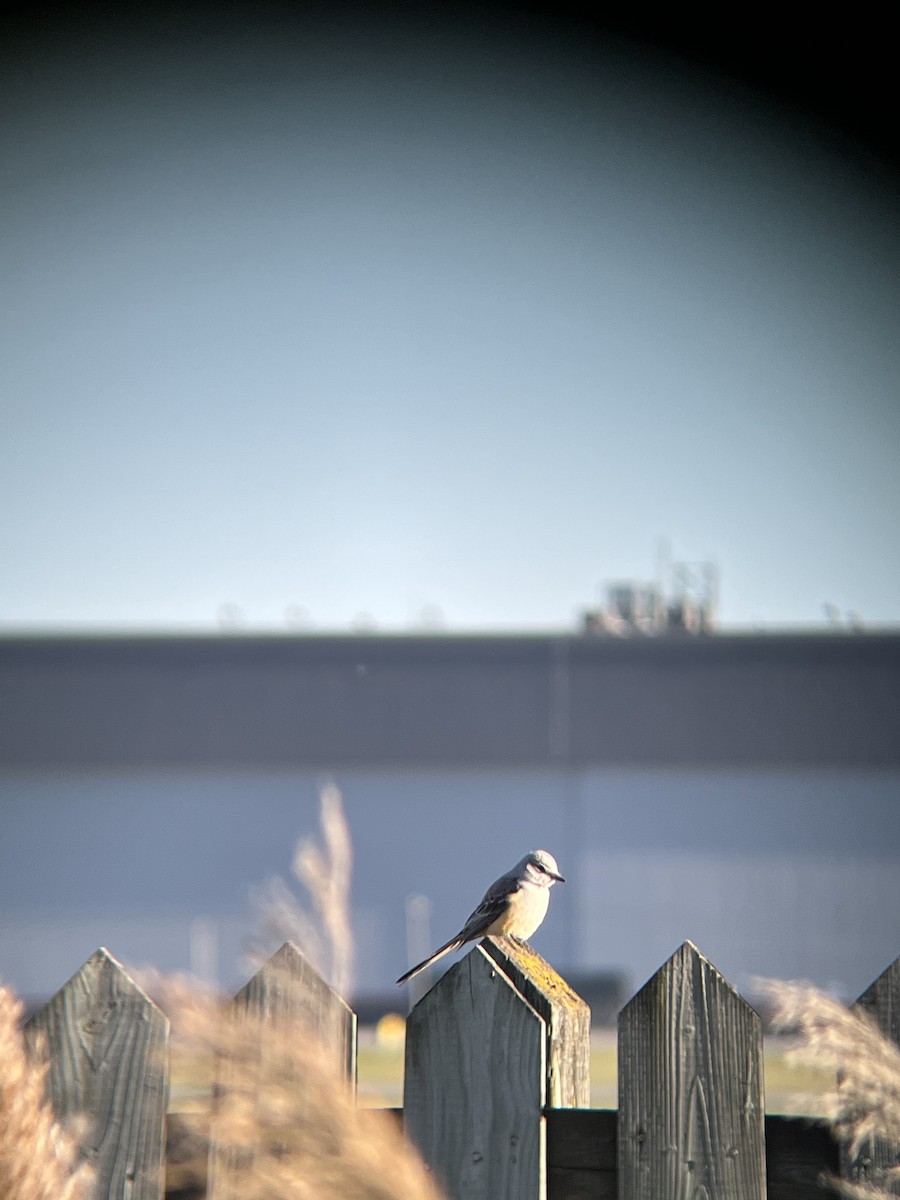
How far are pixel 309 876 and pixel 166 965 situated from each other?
2871 centimetres

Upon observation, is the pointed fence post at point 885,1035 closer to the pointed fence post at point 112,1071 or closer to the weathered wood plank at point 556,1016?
the weathered wood plank at point 556,1016

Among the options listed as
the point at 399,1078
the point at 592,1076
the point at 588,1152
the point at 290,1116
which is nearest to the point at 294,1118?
the point at 290,1116

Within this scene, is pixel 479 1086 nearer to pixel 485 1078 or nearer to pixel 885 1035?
pixel 485 1078

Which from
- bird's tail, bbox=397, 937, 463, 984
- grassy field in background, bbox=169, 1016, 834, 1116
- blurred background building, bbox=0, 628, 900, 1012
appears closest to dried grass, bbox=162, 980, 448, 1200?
grassy field in background, bbox=169, 1016, 834, 1116

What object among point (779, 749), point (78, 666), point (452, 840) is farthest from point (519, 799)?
point (78, 666)

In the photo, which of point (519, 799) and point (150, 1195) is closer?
point (150, 1195)

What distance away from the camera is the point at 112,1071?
95.5 inches

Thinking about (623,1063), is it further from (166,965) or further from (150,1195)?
(166,965)

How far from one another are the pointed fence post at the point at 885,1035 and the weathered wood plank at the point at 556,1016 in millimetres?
490

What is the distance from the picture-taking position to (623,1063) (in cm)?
235

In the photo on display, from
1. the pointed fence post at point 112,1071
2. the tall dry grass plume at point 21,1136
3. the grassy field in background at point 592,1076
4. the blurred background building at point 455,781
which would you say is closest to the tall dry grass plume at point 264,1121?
the tall dry grass plume at point 21,1136

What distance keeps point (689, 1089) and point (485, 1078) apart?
13.9 inches

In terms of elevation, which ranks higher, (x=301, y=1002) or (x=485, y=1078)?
(x=301, y=1002)

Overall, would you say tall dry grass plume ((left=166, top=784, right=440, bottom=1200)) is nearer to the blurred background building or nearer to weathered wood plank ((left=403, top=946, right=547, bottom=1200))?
weathered wood plank ((left=403, top=946, right=547, bottom=1200))
